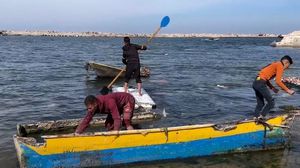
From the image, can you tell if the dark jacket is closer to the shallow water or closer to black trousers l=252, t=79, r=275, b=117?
the shallow water

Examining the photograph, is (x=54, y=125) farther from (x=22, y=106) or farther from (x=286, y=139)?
(x=286, y=139)

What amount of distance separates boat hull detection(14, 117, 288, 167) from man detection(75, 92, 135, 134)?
34cm

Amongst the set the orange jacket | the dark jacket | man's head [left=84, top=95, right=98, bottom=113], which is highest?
the dark jacket

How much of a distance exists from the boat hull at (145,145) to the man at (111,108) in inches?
13.4

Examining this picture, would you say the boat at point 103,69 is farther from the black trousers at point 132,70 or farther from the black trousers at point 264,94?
the black trousers at point 264,94

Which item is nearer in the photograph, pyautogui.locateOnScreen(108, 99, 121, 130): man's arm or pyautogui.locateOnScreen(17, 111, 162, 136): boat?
pyautogui.locateOnScreen(108, 99, 121, 130): man's arm

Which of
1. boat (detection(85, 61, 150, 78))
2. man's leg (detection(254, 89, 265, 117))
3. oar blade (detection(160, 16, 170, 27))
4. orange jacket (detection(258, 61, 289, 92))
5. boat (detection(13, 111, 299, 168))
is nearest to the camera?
boat (detection(13, 111, 299, 168))

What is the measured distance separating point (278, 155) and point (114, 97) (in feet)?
14.1

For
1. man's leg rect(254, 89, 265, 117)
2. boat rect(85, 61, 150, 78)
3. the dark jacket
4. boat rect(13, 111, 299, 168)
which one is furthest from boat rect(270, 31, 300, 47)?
boat rect(13, 111, 299, 168)

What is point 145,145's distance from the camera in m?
9.49

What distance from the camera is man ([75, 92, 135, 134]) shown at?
893 cm

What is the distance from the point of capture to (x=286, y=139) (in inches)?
432

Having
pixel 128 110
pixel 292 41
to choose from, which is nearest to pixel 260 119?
pixel 128 110

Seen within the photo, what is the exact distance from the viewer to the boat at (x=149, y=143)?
8.72 meters
